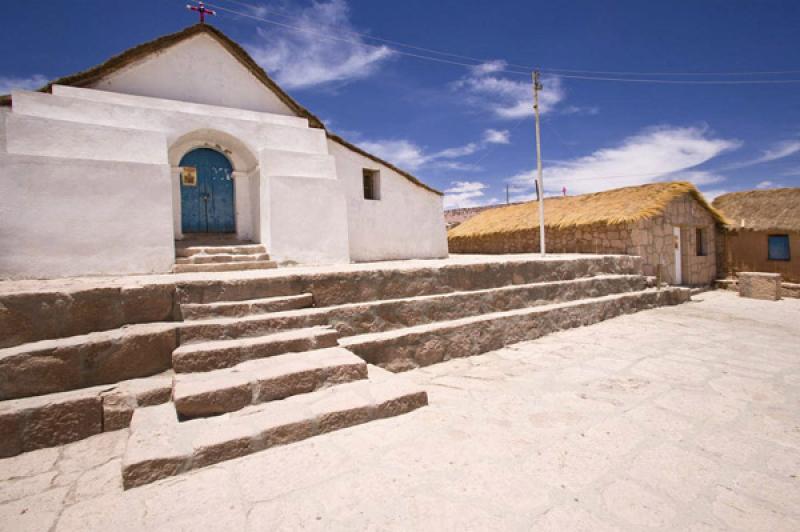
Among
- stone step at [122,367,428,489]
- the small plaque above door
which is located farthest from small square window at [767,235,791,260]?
the small plaque above door

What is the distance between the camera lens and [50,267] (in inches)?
220

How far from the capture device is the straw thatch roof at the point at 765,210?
13.9 meters

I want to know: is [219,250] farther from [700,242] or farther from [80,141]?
[700,242]

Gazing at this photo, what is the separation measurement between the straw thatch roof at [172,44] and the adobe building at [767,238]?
1451cm

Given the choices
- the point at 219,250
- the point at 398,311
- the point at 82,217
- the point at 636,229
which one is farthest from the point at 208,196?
the point at 636,229

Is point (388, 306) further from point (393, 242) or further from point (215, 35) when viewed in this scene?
point (215, 35)

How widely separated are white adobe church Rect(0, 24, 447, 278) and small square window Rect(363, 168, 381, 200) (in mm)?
28

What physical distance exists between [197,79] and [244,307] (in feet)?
19.7

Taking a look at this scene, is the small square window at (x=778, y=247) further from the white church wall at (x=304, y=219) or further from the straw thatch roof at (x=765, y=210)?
the white church wall at (x=304, y=219)

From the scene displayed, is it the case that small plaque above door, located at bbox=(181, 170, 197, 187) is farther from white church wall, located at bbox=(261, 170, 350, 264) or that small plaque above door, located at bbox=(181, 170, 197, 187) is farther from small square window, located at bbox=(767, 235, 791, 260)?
small square window, located at bbox=(767, 235, 791, 260)

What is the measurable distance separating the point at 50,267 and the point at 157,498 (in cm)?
537

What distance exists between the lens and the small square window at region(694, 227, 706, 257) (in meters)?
14.0

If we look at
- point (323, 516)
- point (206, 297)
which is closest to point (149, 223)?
point (206, 297)

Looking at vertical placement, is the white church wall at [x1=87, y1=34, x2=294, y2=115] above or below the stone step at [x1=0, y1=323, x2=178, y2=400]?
above
